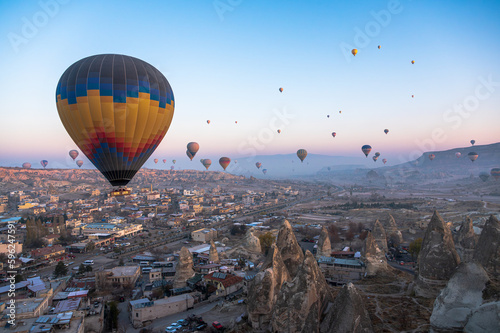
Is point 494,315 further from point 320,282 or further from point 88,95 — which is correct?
point 88,95

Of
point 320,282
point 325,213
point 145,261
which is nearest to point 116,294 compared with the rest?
point 145,261

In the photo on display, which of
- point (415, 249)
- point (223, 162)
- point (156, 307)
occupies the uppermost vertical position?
Answer: point (223, 162)

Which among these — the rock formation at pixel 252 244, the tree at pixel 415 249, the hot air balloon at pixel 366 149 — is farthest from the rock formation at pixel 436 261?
the hot air balloon at pixel 366 149

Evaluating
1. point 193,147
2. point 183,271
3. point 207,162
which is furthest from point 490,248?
point 207,162

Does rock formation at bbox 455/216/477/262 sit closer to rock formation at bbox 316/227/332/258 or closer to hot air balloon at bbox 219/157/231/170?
rock formation at bbox 316/227/332/258

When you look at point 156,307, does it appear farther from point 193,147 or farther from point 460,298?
point 193,147

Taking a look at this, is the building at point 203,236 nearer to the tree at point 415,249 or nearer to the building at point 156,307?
the building at point 156,307

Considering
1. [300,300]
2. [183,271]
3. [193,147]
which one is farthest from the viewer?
[193,147]
